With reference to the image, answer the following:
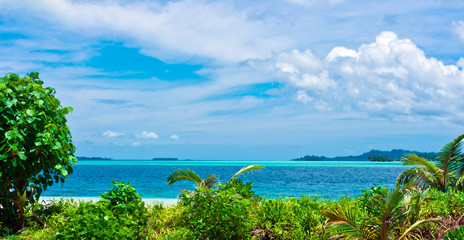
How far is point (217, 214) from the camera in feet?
19.8

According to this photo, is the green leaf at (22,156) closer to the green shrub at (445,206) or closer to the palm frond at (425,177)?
the green shrub at (445,206)

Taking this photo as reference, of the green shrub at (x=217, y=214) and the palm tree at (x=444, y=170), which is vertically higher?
the palm tree at (x=444, y=170)

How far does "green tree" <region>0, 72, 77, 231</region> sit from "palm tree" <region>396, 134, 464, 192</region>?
8.67m

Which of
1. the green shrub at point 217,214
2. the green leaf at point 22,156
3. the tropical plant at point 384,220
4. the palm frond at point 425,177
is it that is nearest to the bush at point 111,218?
the green shrub at point 217,214

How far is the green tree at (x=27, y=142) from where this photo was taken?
672 centimetres

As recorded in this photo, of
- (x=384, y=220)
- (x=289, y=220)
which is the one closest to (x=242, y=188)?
(x=289, y=220)

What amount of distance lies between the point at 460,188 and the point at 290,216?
630 centimetres

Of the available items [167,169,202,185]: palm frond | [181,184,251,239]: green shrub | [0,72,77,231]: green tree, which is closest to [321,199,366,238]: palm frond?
[181,184,251,239]: green shrub

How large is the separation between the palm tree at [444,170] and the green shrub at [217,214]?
620 cm

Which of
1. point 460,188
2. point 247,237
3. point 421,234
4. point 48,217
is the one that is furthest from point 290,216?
point 460,188

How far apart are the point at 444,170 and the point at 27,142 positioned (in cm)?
1052

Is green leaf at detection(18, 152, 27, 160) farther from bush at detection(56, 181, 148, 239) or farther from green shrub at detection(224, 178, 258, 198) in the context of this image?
green shrub at detection(224, 178, 258, 198)

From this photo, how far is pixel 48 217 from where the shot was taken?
24.8 feet

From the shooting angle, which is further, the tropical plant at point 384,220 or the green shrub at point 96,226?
the tropical plant at point 384,220
